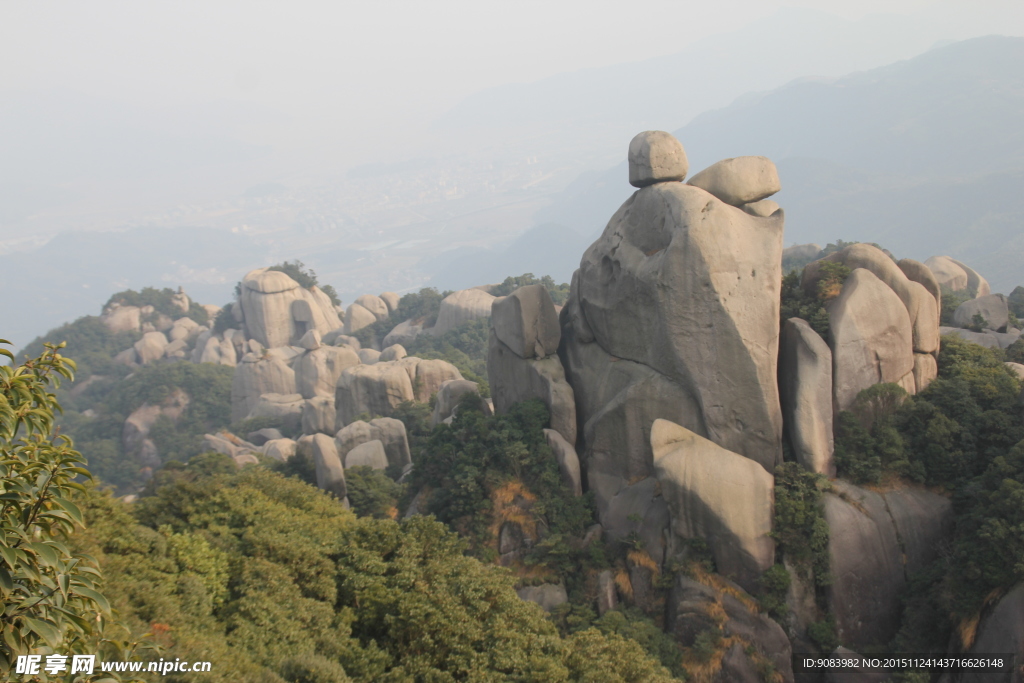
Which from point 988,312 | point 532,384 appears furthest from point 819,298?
point 988,312

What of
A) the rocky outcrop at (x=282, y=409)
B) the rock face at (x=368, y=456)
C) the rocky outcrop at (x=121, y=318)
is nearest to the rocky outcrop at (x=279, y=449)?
the rock face at (x=368, y=456)

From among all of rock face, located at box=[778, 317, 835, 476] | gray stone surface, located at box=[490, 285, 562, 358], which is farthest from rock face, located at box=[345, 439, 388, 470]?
rock face, located at box=[778, 317, 835, 476]

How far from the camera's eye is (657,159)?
17906 mm

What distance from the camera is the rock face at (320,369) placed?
4406 cm

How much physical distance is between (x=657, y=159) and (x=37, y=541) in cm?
1600

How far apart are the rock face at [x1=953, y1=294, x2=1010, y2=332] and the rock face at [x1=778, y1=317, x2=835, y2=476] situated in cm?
944

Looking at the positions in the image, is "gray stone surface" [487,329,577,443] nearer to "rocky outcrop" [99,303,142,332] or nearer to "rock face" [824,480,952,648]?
"rock face" [824,480,952,648]

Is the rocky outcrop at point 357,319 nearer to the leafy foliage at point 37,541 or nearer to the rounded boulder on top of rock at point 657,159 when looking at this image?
the rounded boulder on top of rock at point 657,159

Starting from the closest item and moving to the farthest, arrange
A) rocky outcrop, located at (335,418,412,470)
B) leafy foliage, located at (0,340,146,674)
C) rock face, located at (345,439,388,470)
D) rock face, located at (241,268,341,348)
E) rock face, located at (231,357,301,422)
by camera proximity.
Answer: leafy foliage, located at (0,340,146,674), rock face, located at (345,439,388,470), rocky outcrop, located at (335,418,412,470), rock face, located at (231,357,301,422), rock face, located at (241,268,341,348)

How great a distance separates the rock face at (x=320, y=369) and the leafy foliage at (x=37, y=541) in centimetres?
3919

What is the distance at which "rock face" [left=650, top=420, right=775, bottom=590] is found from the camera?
15.0 metres

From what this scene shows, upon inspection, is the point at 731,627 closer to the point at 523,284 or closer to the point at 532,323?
the point at 532,323

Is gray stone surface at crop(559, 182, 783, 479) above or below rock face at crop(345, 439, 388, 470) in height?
above

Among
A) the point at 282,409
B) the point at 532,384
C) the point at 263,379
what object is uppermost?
the point at 532,384
